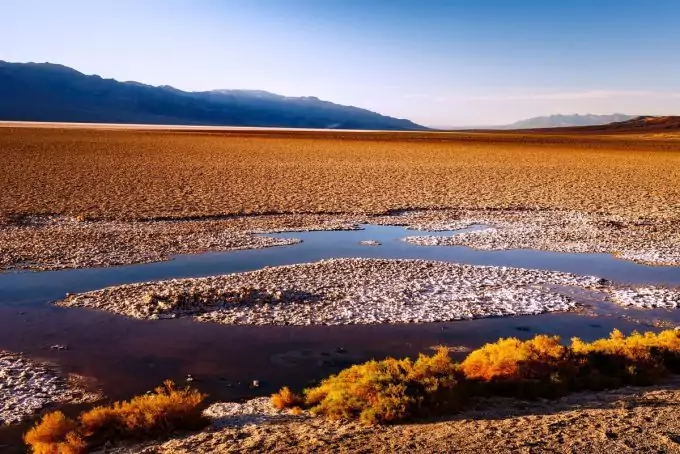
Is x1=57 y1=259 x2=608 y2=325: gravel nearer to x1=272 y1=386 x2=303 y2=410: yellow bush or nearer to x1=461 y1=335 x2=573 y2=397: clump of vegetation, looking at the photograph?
x1=461 y1=335 x2=573 y2=397: clump of vegetation

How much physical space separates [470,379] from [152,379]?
411 cm

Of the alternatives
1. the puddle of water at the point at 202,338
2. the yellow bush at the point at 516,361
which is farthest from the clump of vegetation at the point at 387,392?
the puddle of water at the point at 202,338

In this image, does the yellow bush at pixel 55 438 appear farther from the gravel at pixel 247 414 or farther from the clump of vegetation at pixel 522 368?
the clump of vegetation at pixel 522 368

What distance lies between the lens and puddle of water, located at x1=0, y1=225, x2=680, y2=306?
39.7 feet

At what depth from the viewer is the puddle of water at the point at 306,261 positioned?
39.7 ft

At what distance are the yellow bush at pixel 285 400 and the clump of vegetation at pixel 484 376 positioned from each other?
11 millimetres

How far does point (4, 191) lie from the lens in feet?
76.5

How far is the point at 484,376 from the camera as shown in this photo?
7.43 m

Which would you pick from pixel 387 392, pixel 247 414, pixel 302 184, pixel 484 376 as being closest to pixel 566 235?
pixel 484 376

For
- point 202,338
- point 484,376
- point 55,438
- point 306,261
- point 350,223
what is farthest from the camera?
point 350,223

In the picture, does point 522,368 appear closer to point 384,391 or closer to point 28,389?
point 384,391

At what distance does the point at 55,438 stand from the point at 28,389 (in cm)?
184

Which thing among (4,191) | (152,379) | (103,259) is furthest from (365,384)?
(4,191)

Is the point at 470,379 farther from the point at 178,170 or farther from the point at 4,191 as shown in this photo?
the point at 178,170
